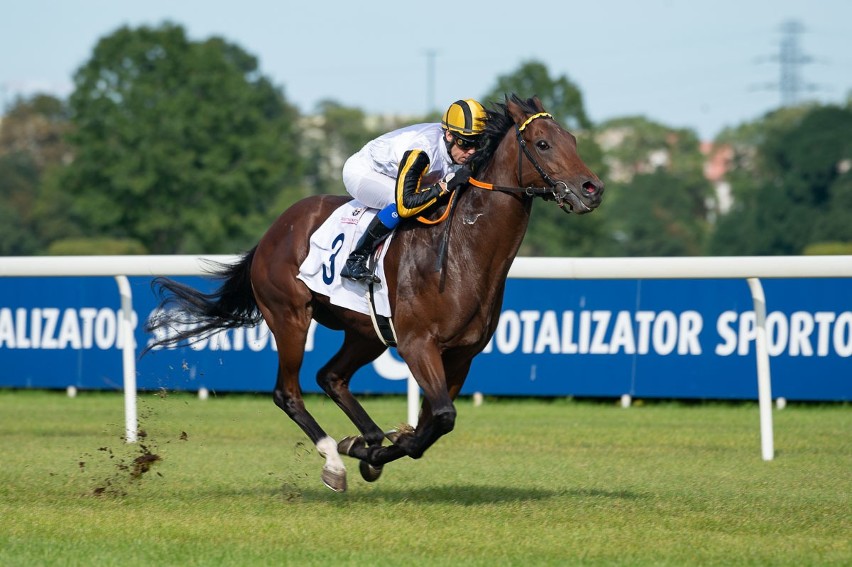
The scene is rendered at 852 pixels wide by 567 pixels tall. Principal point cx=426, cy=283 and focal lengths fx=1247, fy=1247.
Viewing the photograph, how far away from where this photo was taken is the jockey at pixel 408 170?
251 inches

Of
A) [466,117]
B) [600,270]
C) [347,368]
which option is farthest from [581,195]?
[600,270]

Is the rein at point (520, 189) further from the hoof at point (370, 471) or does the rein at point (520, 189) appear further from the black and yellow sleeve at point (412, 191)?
the hoof at point (370, 471)

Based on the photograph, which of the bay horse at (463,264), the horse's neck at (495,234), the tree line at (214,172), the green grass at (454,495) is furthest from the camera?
the tree line at (214,172)

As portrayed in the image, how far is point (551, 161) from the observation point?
20.0 ft

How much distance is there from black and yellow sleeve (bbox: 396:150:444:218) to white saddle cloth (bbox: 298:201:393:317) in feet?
1.01

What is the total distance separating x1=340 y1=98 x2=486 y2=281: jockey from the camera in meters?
6.38

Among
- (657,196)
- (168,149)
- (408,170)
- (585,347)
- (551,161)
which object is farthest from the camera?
(657,196)

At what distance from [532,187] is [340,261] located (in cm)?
122

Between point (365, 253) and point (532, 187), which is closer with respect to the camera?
point (532, 187)

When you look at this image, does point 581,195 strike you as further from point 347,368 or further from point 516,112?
point 347,368

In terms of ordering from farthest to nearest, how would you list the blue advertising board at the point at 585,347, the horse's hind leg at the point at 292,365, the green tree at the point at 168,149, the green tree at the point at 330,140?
the green tree at the point at 330,140 → the green tree at the point at 168,149 → the blue advertising board at the point at 585,347 → the horse's hind leg at the point at 292,365

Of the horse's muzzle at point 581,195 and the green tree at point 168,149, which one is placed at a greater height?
the green tree at point 168,149

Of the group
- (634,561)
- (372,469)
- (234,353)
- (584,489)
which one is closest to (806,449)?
(584,489)

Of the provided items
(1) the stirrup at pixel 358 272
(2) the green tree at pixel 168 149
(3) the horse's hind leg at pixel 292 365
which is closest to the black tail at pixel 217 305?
(3) the horse's hind leg at pixel 292 365
